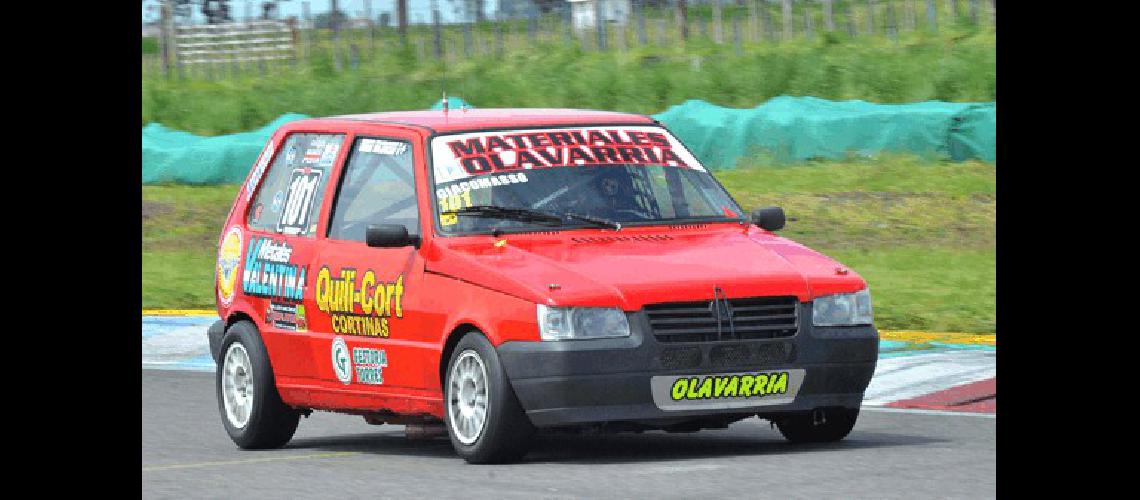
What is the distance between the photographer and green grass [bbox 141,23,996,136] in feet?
103

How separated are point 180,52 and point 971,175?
78.6 feet

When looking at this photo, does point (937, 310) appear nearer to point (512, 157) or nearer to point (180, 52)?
point (512, 157)

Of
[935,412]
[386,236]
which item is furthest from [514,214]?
[935,412]

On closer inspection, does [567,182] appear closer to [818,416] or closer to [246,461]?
[818,416]

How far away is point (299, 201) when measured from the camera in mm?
11633

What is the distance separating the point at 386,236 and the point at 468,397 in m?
0.93

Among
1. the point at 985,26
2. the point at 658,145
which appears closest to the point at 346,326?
the point at 658,145

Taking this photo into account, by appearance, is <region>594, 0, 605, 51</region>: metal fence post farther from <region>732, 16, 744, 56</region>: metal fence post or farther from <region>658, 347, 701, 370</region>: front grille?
<region>658, 347, 701, 370</region>: front grille

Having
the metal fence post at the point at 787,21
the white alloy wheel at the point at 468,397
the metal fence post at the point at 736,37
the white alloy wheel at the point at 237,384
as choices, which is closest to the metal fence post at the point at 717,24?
the metal fence post at the point at 736,37

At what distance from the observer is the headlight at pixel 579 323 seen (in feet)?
31.3

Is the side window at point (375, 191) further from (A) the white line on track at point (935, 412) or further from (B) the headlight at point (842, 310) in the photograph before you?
(A) the white line on track at point (935, 412)
